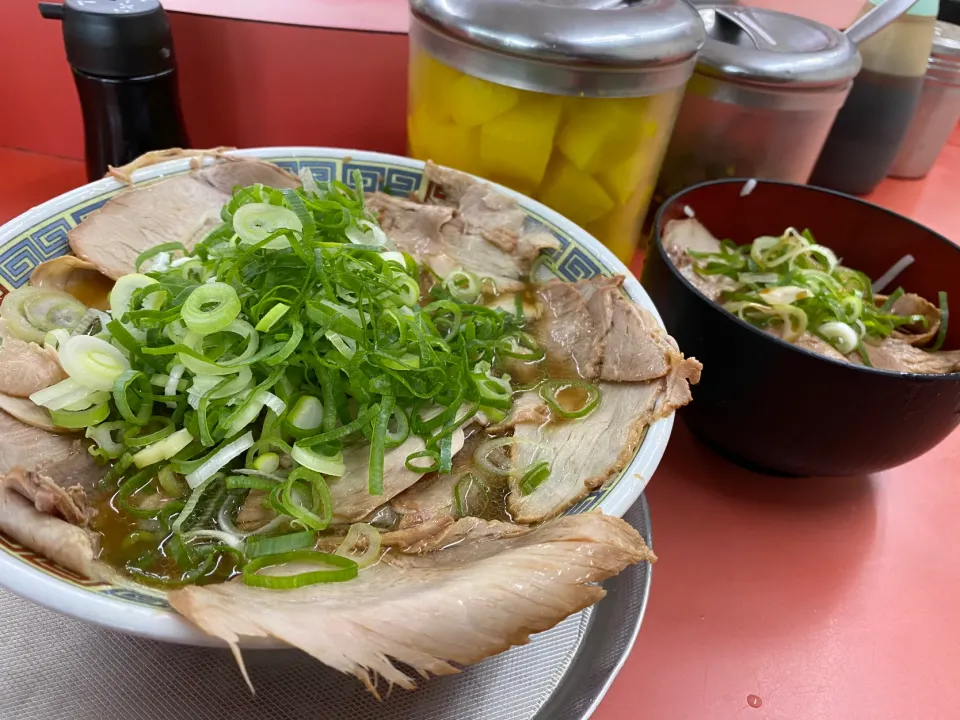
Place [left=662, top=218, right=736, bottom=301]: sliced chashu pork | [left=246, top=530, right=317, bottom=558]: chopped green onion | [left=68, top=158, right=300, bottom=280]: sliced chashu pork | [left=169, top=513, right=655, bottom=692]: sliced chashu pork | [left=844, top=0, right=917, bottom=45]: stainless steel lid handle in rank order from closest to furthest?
[left=169, top=513, right=655, bottom=692]: sliced chashu pork
[left=246, top=530, right=317, bottom=558]: chopped green onion
[left=68, top=158, right=300, bottom=280]: sliced chashu pork
[left=662, top=218, right=736, bottom=301]: sliced chashu pork
[left=844, top=0, right=917, bottom=45]: stainless steel lid handle

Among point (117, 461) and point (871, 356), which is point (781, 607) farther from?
point (117, 461)

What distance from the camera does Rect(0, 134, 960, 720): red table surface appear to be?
3.12 feet

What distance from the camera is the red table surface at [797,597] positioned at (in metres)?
0.95

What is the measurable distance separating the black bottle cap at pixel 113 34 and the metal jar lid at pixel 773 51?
1.23 meters

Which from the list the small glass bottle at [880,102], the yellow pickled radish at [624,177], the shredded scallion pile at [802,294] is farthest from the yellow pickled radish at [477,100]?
the small glass bottle at [880,102]

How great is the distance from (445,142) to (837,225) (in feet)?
2.93

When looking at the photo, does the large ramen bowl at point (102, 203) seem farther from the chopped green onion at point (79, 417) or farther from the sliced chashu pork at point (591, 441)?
the chopped green onion at point (79, 417)

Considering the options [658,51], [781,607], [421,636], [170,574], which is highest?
[658,51]

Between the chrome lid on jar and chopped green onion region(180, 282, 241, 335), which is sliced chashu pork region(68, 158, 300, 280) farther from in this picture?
the chrome lid on jar

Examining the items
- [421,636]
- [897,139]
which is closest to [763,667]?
[421,636]

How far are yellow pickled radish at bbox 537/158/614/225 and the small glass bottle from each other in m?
1.14

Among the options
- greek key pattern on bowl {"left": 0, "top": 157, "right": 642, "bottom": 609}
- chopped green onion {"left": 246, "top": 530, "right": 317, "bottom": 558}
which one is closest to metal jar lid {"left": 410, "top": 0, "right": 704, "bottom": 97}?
greek key pattern on bowl {"left": 0, "top": 157, "right": 642, "bottom": 609}

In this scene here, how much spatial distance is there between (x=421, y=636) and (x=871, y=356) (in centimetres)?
104

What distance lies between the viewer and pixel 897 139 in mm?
2096
